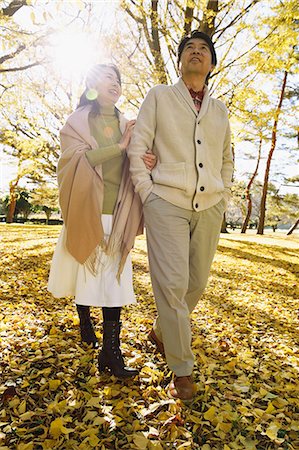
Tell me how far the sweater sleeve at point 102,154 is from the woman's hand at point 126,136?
1.7 inches

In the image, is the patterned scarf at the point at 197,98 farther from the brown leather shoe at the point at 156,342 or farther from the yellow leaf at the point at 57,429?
the yellow leaf at the point at 57,429

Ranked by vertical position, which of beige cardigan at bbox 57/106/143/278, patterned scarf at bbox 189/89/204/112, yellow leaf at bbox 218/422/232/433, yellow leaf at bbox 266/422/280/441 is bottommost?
yellow leaf at bbox 266/422/280/441

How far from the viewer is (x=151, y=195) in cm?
232

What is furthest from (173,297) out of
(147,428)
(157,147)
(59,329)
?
(59,329)

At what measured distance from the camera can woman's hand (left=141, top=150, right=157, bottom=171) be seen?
2.35 meters

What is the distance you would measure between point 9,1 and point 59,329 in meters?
7.23

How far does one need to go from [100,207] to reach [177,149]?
0.66 metres

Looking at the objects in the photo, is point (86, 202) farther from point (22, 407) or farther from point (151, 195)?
point (22, 407)

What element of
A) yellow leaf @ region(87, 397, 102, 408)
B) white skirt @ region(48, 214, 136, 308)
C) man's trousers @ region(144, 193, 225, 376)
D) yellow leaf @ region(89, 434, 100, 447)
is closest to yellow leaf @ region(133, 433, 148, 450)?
yellow leaf @ region(89, 434, 100, 447)

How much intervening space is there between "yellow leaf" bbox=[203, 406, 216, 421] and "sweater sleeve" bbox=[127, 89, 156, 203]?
1.37 meters

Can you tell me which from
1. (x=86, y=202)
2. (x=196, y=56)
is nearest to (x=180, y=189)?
(x=86, y=202)

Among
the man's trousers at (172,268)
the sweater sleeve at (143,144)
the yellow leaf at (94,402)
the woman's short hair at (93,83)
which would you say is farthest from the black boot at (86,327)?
the woman's short hair at (93,83)

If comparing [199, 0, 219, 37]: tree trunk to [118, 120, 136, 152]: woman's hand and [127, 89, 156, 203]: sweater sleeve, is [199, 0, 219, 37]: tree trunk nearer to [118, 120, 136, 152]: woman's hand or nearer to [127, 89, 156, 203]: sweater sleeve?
[118, 120, 136, 152]: woman's hand

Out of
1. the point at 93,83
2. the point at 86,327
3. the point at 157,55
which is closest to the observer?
the point at 93,83
